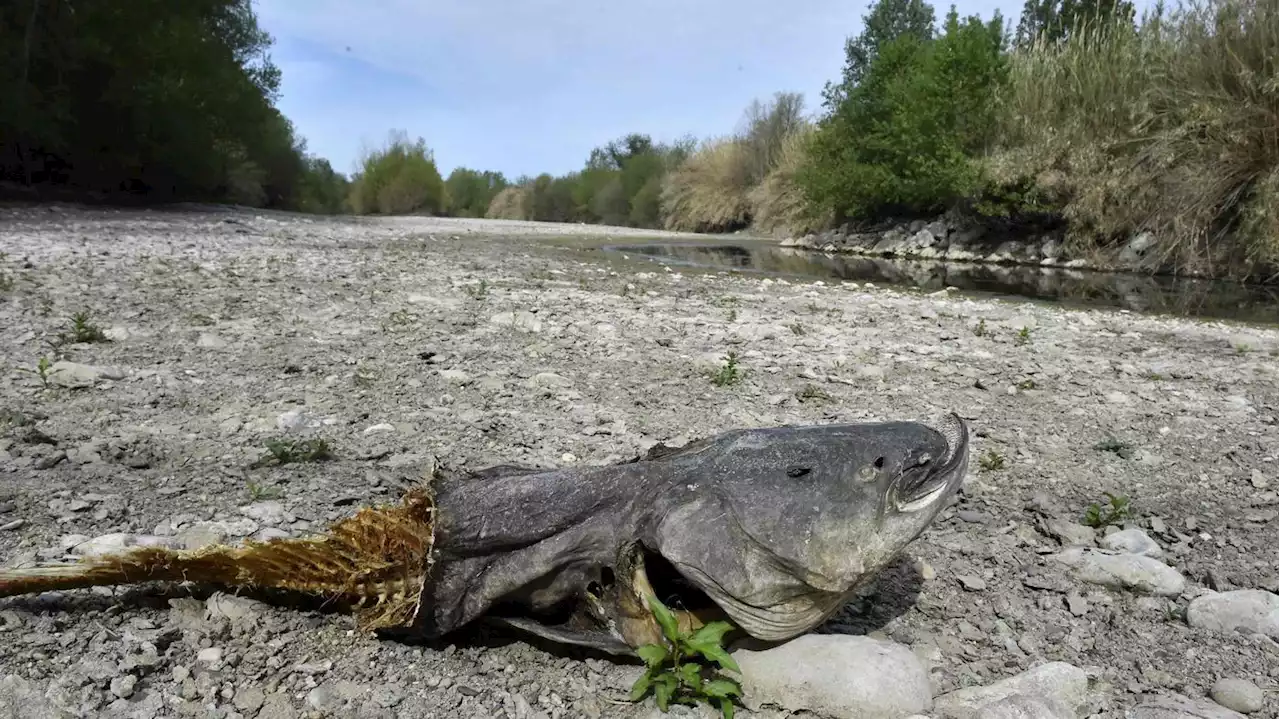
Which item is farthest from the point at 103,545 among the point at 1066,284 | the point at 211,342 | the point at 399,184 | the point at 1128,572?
the point at 399,184

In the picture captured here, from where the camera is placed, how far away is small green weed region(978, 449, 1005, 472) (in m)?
3.39

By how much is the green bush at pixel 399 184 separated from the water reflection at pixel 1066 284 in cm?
4547

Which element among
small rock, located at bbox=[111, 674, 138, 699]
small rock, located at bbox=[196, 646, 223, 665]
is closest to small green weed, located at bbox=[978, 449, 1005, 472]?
small rock, located at bbox=[196, 646, 223, 665]

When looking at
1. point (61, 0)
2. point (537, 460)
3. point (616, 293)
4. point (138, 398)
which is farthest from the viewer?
point (61, 0)

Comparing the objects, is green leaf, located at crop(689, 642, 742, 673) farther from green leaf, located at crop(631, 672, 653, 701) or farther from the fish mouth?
the fish mouth

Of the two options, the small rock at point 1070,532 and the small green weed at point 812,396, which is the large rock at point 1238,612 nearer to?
the small rock at point 1070,532

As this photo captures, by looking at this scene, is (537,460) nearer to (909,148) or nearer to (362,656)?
(362,656)

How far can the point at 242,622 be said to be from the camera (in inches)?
77.0

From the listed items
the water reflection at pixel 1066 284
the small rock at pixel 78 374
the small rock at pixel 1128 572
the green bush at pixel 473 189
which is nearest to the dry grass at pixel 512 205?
the green bush at pixel 473 189

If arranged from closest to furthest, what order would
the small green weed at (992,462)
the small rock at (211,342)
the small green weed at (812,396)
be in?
1. the small green weed at (992,462)
2. the small green weed at (812,396)
3. the small rock at (211,342)

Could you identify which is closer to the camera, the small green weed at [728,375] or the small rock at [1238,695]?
the small rock at [1238,695]

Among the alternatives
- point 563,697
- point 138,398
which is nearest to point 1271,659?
point 563,697

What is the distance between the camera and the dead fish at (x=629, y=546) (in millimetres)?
1703

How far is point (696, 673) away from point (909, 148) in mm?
22191
